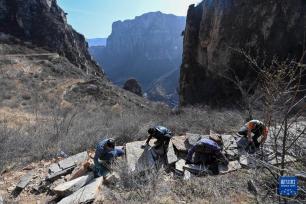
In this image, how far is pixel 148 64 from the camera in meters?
130

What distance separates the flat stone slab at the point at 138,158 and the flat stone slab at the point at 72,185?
84 centimetres

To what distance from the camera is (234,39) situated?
22.1 m

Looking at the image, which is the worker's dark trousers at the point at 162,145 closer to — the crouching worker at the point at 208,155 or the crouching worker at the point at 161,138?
the crouching worker at the point at 161,138

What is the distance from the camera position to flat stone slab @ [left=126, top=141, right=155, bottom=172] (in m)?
7.09

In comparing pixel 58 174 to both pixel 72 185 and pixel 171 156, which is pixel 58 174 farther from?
pixel 171 156

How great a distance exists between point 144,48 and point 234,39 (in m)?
121

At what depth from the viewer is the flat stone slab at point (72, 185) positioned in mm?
6867

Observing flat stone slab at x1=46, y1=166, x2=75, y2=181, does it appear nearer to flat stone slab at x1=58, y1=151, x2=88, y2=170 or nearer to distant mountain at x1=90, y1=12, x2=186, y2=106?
flat stone slab at x1=58, y1=151, x2=88, y2=170

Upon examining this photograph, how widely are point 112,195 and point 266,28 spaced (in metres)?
17.7

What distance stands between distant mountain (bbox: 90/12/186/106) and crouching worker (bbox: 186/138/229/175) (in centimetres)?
10922

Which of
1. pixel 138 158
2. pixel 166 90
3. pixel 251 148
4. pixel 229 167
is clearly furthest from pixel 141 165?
pixel 166 90

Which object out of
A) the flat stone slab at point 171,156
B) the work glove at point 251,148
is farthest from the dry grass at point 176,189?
the work glove at point 251,148

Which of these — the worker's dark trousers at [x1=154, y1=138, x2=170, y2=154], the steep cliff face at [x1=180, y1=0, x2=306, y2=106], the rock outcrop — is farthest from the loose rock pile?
the rock outcrop

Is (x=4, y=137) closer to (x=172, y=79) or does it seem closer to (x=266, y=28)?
(x=266, y=28)
